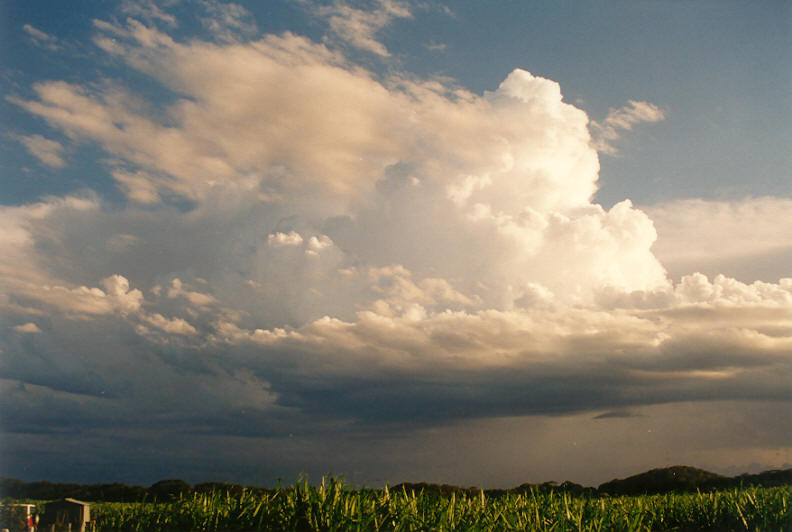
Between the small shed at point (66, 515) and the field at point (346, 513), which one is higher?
the small shed at point (66, 515)

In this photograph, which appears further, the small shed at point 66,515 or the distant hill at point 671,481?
the distant hill at point 671,481

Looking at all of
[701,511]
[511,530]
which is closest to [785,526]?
[701,511]

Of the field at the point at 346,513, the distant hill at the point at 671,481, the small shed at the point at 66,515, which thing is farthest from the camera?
the distant hill at the point at 671,481

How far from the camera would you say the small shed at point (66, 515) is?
8.34m

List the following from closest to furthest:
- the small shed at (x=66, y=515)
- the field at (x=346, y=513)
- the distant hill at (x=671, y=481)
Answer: the small shed at (x=66, y=515) → the field at (x=346, y=513) → the distant hill at (x=671, y=481)

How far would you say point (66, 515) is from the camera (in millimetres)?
8422

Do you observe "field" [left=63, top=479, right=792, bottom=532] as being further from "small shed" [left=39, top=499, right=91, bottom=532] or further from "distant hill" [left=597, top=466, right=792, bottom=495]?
"distant hill" [left=597, top=466, right=792, bottom=495]

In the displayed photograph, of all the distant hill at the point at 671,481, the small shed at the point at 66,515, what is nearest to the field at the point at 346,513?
the small shed at the point at 66,515

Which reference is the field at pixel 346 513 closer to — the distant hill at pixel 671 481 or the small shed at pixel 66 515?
the small shed at pixel 66 515

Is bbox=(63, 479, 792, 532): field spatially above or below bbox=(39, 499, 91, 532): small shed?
below

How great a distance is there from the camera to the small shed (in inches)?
328

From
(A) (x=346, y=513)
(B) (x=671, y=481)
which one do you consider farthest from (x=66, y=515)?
(B) (x=671, y=481)

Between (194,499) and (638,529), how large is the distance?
8.51 metres

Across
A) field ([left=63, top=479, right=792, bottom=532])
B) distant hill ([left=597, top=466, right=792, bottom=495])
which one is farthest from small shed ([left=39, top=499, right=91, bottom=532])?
distant hill ([left=597, top=466, right=792, bottom=495])
